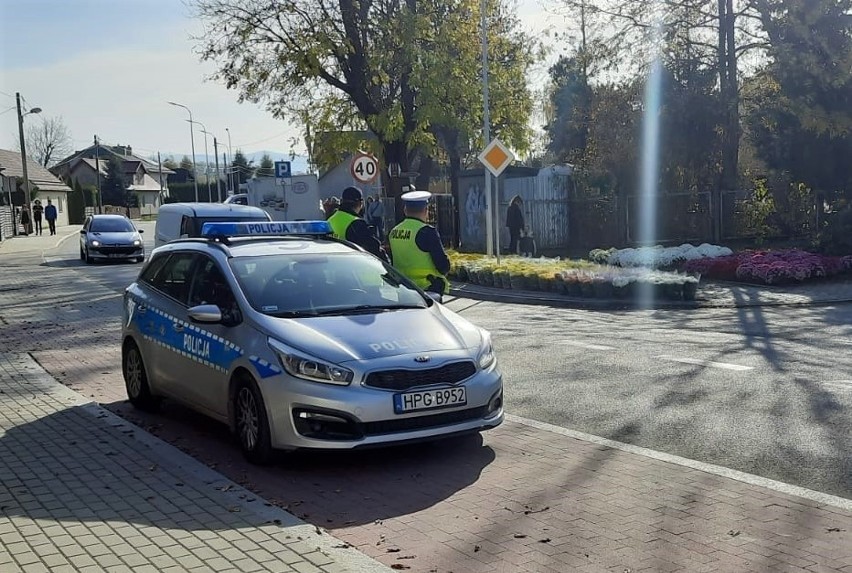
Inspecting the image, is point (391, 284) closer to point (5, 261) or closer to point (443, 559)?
point (443, 559)

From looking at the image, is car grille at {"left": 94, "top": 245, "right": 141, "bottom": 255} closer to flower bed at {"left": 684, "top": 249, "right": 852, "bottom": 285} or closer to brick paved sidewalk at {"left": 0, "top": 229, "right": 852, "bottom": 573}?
flower bed at {"left": 684, "top": 249, "right": 852, "bottom": 285}

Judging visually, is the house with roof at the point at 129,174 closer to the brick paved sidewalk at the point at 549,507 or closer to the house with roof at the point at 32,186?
the house with roof at the point at 32,186

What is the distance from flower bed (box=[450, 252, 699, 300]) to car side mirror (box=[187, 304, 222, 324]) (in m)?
10.9

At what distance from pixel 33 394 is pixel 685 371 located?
632cm

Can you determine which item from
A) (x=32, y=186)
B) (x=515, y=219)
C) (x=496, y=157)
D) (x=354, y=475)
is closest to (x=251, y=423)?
(x=354, y=475)

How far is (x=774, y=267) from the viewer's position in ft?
61.6

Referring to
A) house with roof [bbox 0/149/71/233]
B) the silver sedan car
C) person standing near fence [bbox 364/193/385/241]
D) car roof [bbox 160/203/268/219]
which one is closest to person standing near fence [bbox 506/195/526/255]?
person standing near fence [bbox 364/193/385/241]

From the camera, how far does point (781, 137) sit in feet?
79.7

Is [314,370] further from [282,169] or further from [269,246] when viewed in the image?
[282,169]

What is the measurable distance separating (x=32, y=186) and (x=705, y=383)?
6607 cm

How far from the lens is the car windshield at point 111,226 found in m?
30.0

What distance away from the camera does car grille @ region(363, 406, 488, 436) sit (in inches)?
242

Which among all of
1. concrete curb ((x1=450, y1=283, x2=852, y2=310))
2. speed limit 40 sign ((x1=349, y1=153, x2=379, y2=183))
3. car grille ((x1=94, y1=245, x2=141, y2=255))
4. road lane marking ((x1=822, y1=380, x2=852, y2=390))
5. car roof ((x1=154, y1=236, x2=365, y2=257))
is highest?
speed limit 40 sign ((x1=349, y1=153, x2=379, y2=183))

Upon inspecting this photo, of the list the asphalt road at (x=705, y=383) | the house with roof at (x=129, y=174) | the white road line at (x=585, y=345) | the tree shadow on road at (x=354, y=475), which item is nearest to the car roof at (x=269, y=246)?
Result: the tree shadow on road at (x=354, y=475)
